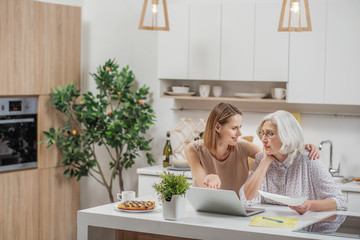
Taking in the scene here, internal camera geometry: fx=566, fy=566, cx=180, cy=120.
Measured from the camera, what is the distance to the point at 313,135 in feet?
16.1

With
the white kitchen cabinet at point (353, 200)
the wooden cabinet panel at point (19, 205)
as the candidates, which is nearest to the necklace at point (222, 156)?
the white kitchen cabinet at point (353, 200)

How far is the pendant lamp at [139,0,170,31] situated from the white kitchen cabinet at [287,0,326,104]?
1.06 meters

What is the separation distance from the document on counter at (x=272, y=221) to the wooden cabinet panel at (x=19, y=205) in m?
2.77

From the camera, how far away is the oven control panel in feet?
15.9

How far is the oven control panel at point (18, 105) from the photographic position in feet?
15.9

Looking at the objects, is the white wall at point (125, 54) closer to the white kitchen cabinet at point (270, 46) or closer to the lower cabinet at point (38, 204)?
the lower cabinet at point (38, 204)

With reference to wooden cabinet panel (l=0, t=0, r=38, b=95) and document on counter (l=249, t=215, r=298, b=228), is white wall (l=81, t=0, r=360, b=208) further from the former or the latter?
document on counter (l=249, t=215, r=298, b=228)

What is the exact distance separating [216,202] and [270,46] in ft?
7.31

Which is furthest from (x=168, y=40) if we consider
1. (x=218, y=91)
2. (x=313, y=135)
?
(x=313, y=135)

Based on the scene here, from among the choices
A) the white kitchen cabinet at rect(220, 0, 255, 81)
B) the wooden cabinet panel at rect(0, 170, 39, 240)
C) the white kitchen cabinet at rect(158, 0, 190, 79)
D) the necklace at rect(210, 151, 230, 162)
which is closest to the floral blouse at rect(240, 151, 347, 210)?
the necklace at rect(210, 151, 230, 162)

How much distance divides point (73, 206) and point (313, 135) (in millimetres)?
2420

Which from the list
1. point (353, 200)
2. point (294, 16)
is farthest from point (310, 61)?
point (353, 200)

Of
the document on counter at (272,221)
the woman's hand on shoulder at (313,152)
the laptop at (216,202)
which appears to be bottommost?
the document on counter at (272,221)

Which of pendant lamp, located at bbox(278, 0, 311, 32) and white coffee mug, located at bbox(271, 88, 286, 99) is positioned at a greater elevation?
pendant lamp, located at bbox(278, 0, 311, 32)
